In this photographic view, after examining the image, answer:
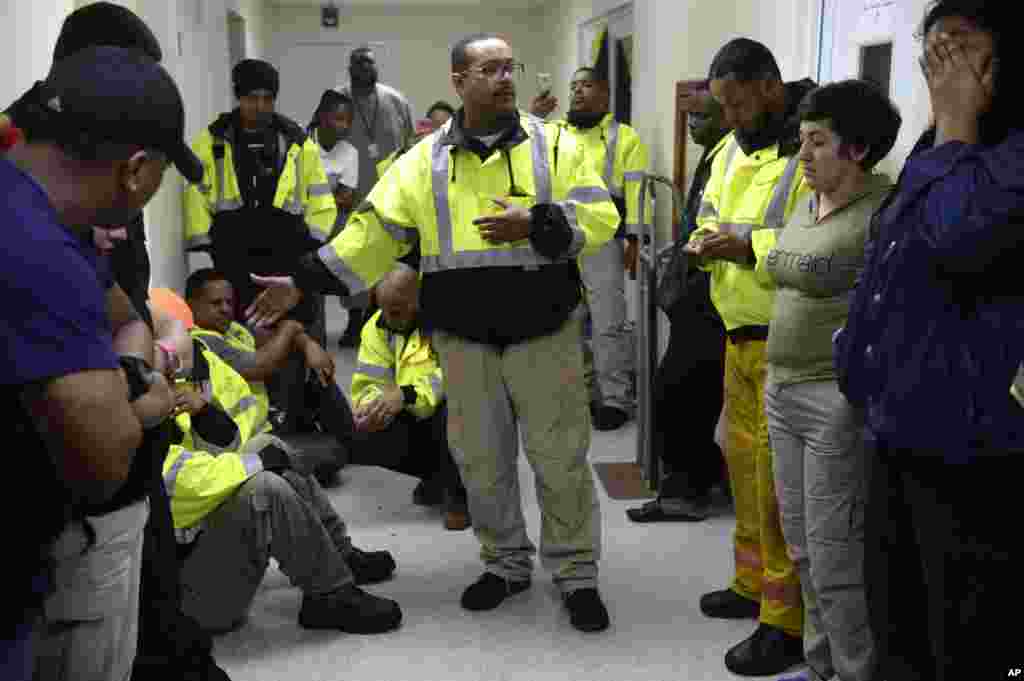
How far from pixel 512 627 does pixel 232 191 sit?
7.95ft

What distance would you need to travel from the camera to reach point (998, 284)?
1384 millimetres

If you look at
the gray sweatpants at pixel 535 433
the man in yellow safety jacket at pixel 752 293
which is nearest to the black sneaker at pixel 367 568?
the gray sweatpants at pixel 535 433

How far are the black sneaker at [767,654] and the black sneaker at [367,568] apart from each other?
1.07m

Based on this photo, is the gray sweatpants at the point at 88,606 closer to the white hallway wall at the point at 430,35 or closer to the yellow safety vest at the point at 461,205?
the yellow safety vest at the point at 461,205

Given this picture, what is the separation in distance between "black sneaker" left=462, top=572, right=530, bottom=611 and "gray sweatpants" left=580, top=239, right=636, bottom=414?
192 centimetres

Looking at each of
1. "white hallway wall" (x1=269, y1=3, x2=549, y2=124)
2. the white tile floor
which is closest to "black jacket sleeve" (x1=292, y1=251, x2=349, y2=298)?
the white tile floor

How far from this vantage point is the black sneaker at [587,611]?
→ 270 centimetres

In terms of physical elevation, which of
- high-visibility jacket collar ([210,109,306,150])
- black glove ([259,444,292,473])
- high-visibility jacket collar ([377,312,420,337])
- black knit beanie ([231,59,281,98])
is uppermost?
→ black knit beanie ([231,59,281,98])

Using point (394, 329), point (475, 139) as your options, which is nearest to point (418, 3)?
point (394, 329)

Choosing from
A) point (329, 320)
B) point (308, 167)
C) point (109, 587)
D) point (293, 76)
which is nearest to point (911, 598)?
point (109, 587)

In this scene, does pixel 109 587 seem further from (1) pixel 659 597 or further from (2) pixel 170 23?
(2) pixel 170 23

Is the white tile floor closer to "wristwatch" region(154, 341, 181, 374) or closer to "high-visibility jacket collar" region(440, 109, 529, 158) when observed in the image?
"wristwatch" region(154, 341, 181, 374)

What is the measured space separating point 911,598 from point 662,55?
141 inches

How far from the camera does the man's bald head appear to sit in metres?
3.48
